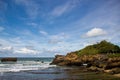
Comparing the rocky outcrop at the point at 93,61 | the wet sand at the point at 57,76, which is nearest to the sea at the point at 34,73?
the wet sand at the point at 57,76

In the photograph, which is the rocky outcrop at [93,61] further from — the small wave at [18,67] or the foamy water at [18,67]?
the small wave at [18,67]

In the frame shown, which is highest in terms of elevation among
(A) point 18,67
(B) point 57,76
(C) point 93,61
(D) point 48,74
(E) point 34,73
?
(C) point 93,61

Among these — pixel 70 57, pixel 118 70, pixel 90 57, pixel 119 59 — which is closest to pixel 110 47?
pixel 90 57

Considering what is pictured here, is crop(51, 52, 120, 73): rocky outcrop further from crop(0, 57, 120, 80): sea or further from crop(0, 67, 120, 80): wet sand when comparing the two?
crop(0, 67, 120, 80): wet sand

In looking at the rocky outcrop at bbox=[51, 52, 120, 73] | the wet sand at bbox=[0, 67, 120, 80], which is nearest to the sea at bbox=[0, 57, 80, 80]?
the wet sand at bbox=[0, 67, 120, 80]

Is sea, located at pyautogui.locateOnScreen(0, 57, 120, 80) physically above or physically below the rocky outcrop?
below

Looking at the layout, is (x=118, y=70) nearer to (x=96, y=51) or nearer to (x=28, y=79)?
(x=28, y=79)

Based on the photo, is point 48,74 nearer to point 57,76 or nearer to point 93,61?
point 57,76

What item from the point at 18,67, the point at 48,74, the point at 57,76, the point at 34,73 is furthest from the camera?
the point at 18,67

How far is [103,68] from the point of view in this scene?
149 ft

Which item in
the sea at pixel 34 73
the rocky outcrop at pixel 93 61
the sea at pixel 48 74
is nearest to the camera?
the sea at pixel 48 74

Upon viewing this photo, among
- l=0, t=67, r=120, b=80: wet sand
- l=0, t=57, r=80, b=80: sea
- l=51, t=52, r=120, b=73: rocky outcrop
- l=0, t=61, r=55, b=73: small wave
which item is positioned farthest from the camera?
l=0, t=61, r=55, b=73: small wave

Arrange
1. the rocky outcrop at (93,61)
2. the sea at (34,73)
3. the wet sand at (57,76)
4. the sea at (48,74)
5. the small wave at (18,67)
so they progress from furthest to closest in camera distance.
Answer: the small wave at (18,67) < the rocky outcrop at (93,61) < the sea at (34,73) < the sea at (48,74) < the wet sand at (57,76)

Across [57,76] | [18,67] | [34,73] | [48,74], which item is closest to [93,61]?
[18,67]
